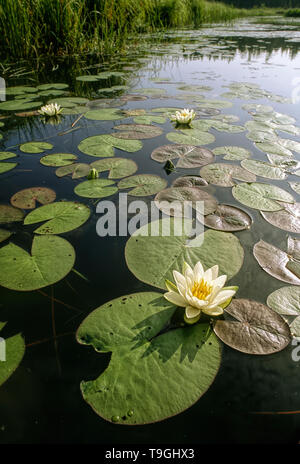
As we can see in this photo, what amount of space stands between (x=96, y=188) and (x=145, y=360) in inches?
42.1

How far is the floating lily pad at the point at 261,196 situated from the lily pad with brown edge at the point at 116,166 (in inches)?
27.1

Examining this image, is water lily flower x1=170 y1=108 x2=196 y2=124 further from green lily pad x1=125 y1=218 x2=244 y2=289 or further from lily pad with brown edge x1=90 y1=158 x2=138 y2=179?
green lily pad x1=125 y1=218 x2=244 y2=289

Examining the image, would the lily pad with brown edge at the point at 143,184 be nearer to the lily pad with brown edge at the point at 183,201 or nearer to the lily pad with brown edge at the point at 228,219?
the lily pad with brown edge at the point at 183,201

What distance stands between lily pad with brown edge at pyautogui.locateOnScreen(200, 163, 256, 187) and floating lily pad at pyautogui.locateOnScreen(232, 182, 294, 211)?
79 mm

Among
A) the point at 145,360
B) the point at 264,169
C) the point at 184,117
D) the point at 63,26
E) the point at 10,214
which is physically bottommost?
the point at 145,360

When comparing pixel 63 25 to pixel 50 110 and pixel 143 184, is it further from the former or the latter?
pixel 143 184

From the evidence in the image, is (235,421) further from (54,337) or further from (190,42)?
(190,42)

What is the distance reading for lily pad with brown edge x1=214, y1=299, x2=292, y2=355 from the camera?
0.86 m

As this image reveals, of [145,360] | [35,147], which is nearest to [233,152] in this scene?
[35,147]

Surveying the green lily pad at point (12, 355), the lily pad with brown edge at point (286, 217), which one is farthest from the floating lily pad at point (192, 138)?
the green lily pad at point (12, 355)

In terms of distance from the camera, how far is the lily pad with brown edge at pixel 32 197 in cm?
147

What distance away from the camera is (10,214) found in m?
1.39

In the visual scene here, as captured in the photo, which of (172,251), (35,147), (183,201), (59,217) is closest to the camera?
(172,251)

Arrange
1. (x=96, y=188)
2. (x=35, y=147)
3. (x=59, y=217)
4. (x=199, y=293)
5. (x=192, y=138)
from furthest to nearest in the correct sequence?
(x=192, y=138)
(x=35, y=147)
(x=96, y=188)
(x=59, y=217)
(x=199, y=293)
